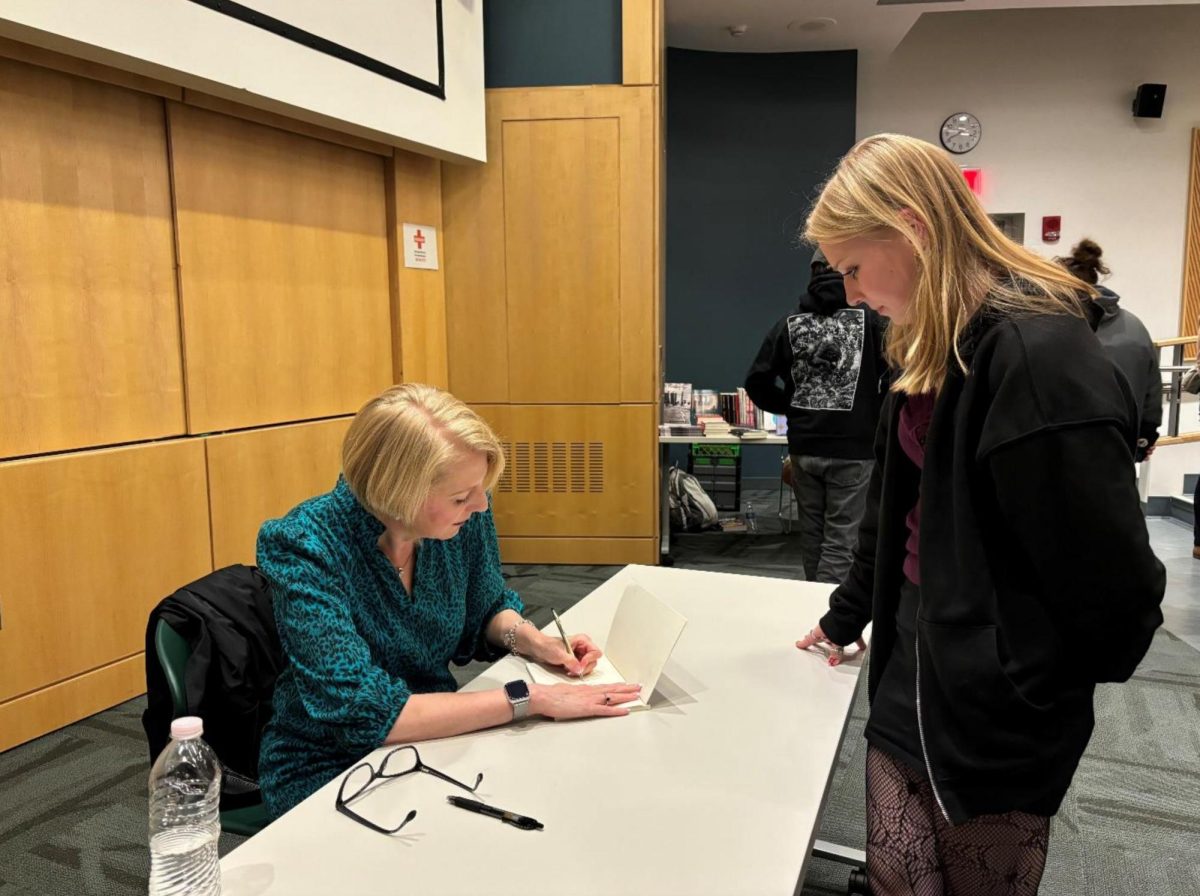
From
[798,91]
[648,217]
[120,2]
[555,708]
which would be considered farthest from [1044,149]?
[555,708]

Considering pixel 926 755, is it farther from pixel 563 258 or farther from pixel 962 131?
pixel 962 131

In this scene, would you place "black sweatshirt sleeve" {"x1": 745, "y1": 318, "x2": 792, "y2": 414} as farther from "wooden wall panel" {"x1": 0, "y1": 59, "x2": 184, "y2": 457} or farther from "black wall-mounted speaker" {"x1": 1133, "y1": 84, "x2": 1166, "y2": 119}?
"black wall-mounted speaker" {"x1": 1133, "y1": 84, "x2": 1166, "y2": 119}

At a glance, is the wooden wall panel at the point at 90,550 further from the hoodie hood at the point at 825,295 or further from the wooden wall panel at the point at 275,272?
the hoodie hood at the point at 825,295

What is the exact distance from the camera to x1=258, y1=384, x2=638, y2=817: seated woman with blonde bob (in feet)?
4.03

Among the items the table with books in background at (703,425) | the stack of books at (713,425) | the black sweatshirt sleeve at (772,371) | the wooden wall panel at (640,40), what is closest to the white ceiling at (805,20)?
the wooden wall panel at (640,40)

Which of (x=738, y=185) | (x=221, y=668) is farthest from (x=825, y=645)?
(x=738, y=185)

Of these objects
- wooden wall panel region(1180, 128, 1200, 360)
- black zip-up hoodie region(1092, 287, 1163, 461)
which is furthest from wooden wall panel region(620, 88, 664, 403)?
wooden wall panel region(1180, 128, 1200, 360)

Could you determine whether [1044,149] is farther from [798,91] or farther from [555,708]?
[555,708]

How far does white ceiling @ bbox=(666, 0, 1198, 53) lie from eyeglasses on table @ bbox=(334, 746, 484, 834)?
18.4 ft

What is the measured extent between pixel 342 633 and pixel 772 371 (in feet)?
8.17

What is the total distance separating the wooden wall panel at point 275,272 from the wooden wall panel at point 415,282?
0.06 metres

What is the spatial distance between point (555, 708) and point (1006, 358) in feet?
2.70

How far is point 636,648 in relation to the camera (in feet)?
4.80

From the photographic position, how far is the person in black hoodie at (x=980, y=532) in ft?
3.01
